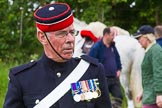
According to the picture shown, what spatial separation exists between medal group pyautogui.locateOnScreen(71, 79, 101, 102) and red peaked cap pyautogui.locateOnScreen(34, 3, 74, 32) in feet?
1.19

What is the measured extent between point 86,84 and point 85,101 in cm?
11

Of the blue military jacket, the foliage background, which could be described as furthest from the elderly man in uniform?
the foliage background

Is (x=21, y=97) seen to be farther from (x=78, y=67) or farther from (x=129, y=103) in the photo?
(x=129, y=103)

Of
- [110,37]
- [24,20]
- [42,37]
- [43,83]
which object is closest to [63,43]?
[42,37]

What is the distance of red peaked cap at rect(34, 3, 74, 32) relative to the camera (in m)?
3.90

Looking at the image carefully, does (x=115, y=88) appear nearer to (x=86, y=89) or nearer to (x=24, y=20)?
(x=86, y=89)

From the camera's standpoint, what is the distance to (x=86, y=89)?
3.96 metres

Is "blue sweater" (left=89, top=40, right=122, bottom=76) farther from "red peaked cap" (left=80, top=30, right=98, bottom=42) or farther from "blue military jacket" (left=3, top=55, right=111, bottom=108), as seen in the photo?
"blue military jacket" (left=3, top=55, right=111, bottom=108)

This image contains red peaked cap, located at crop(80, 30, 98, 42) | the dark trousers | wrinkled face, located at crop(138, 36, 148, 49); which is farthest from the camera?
red peaked cap, located at crop(80, 30, 98, 42)

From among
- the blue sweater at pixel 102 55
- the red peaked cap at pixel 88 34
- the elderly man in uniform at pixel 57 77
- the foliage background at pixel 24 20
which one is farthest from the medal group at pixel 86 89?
the foliage background at pixel 24 20

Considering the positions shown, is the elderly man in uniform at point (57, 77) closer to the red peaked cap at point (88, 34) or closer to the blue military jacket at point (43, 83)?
the blue military jacket at point (43, 83)

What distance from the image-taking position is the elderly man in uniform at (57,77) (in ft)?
12.6

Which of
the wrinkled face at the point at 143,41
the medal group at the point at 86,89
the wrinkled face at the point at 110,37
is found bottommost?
the wrinkled face at the point at 110,37

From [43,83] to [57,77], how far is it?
96mm
